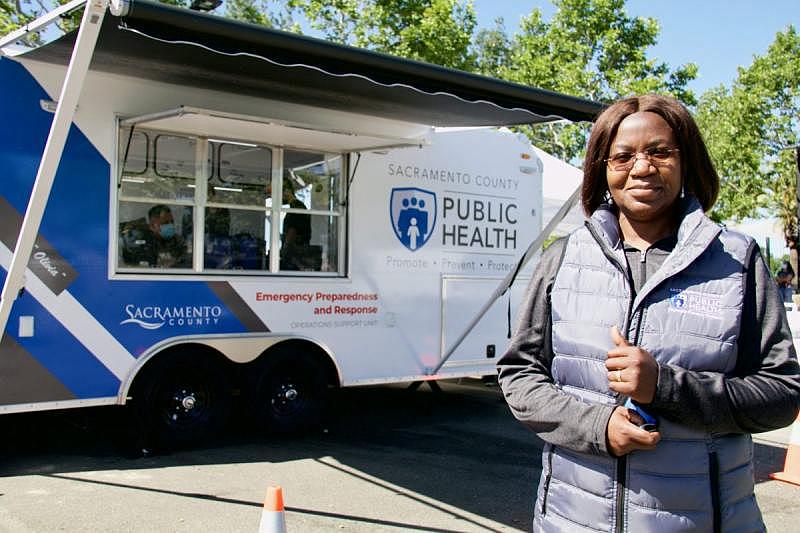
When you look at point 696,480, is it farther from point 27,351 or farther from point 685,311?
point 27,351

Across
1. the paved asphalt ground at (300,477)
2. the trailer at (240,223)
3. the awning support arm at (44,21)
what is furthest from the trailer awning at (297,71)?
the paved asphalt ground at (300,477)

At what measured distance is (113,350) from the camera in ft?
20.7

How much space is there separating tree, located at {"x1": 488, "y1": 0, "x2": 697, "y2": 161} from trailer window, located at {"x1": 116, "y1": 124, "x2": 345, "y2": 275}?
14704 mm

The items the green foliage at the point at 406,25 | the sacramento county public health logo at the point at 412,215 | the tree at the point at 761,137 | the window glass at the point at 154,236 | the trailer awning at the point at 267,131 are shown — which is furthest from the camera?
the tree at the point at 761,137

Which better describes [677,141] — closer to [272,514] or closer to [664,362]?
[664,362]

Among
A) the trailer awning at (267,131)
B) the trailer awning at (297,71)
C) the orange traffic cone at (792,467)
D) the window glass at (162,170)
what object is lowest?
the orange traffic cone at (792,467)

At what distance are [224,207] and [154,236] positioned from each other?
685 millimetres

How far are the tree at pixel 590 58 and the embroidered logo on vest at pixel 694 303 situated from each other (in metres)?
19.8

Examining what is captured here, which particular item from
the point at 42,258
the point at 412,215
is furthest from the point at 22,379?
the point at 412,215

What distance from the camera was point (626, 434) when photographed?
6.15 ft

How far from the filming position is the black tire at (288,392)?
23.2ft

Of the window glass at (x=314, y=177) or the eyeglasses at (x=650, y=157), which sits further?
the window glass at (x=314, y=177)

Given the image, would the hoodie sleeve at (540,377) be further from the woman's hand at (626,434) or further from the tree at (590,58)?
the tree at (590,58)

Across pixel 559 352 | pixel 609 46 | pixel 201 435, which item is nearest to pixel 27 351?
pixel 201 435
